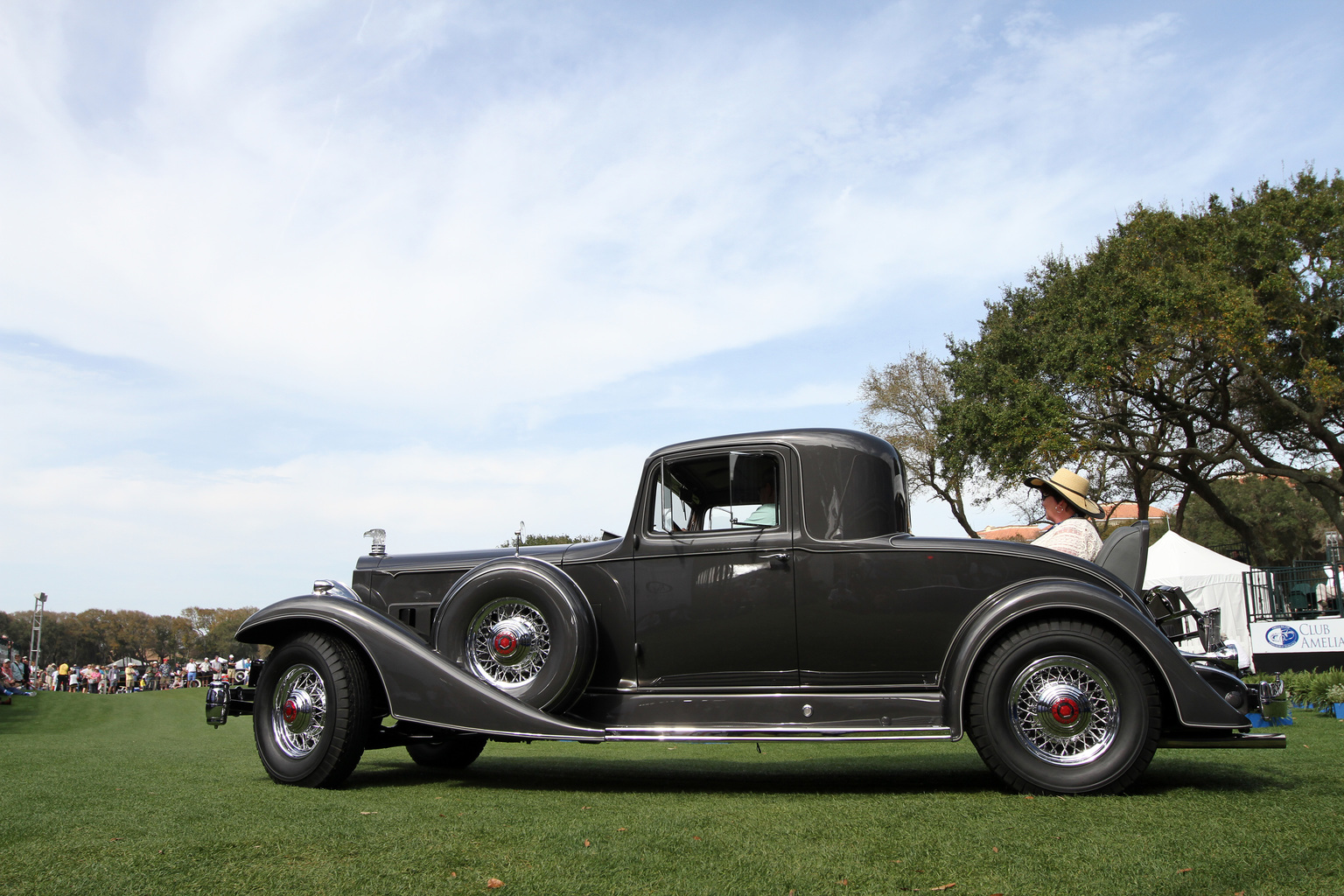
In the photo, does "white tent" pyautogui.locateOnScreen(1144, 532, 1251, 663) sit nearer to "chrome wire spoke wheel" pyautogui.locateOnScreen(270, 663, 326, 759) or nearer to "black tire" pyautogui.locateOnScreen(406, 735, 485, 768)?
"black tire" pyautogui.locateOnScreen(406, 735, 485, 768)

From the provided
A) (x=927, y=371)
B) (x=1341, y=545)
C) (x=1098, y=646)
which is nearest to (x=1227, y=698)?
(x=1098, y=646)

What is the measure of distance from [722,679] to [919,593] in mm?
1236

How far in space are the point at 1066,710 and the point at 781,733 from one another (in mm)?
1467

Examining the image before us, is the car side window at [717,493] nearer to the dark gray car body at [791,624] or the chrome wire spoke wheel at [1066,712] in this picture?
the dark gray car body at [791,624]

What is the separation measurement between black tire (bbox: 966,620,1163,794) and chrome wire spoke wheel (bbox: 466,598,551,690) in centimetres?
251

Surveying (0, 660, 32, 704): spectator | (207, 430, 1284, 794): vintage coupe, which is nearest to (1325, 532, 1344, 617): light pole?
(207, 430, 1284, 794): vintage coupe

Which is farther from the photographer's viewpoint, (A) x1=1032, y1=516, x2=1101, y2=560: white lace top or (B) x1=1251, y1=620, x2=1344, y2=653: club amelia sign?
(B) x1=1251, y1=620, x2=1344, y2=653: club amelia sign

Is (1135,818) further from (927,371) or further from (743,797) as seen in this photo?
(927,371)

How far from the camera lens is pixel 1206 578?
17.7m

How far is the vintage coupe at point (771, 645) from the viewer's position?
4.56 m

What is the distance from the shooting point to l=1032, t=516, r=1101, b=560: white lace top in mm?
5512

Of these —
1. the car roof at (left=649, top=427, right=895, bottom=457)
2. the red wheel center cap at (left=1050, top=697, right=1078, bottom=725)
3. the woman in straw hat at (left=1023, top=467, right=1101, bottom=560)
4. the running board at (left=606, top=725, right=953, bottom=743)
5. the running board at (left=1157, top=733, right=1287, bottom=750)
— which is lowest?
the running board at (left=1157, top=733, right=1287, bottom=750)

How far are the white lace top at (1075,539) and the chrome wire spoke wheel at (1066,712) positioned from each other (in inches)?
40.9

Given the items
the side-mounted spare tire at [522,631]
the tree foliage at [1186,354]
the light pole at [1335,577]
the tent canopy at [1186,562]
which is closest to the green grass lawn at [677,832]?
the side-mounted spare tire at [522,631]
